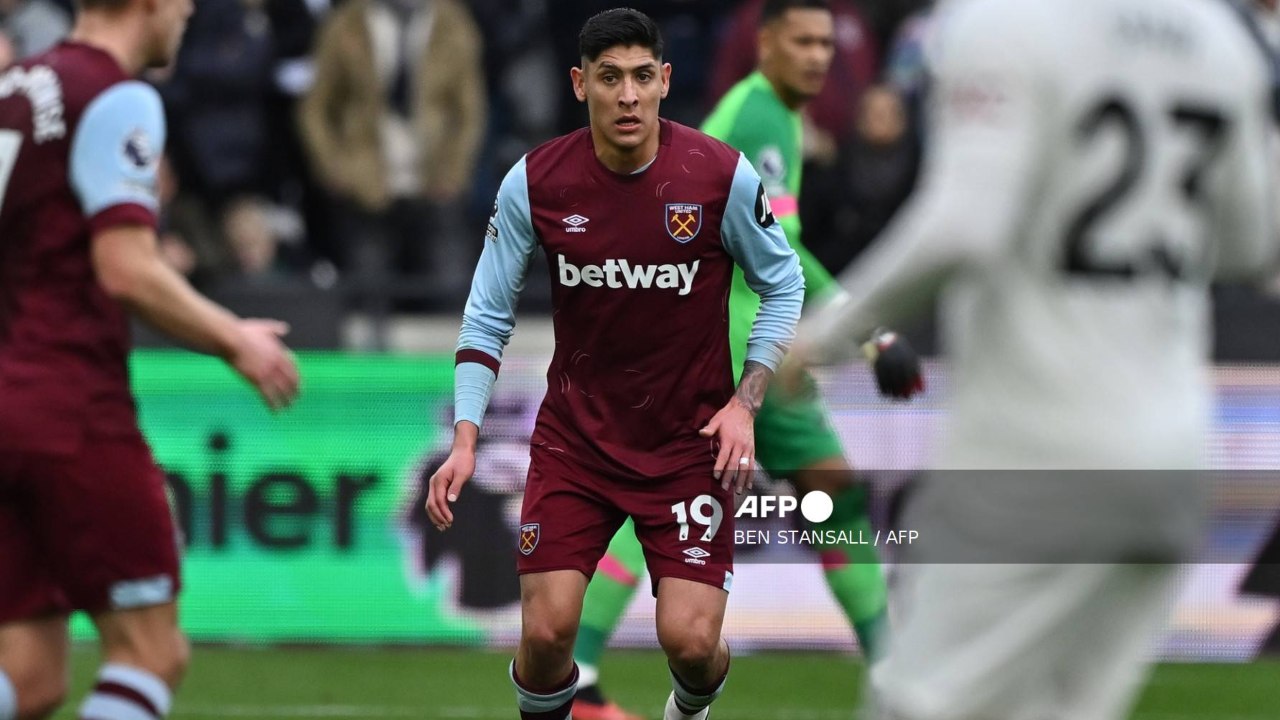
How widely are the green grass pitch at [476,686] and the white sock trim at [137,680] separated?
3.24 meters

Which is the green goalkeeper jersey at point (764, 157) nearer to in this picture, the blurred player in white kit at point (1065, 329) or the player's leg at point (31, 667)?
the player's leg at point (31, 667)

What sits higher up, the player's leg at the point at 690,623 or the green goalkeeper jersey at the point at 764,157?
the green goalkeeper jersey at the point at 764,157

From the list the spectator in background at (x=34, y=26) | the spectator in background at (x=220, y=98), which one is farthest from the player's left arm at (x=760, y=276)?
the spectator in background at (x=34, y=26)

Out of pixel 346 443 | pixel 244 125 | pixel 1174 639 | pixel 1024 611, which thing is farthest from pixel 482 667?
pixel 1024 611

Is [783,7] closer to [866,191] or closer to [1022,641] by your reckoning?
[866,191]

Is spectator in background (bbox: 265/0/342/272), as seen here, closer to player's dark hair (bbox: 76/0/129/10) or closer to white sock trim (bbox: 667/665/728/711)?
white sock trim (bbox: 667/665/728/711)

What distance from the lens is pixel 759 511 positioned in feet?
29.8

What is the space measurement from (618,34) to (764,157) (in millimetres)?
1558

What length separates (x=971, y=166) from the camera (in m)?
3.63

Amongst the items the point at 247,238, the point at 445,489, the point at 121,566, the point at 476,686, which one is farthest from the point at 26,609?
the point at 247,238

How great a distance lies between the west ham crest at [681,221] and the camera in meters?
5.87

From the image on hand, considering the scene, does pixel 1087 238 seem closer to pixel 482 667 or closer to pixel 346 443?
pixel 482 667

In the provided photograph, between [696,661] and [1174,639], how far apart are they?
4111 mm

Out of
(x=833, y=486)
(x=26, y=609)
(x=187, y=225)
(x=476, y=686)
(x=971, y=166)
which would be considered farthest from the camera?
(x=187, y=225)
